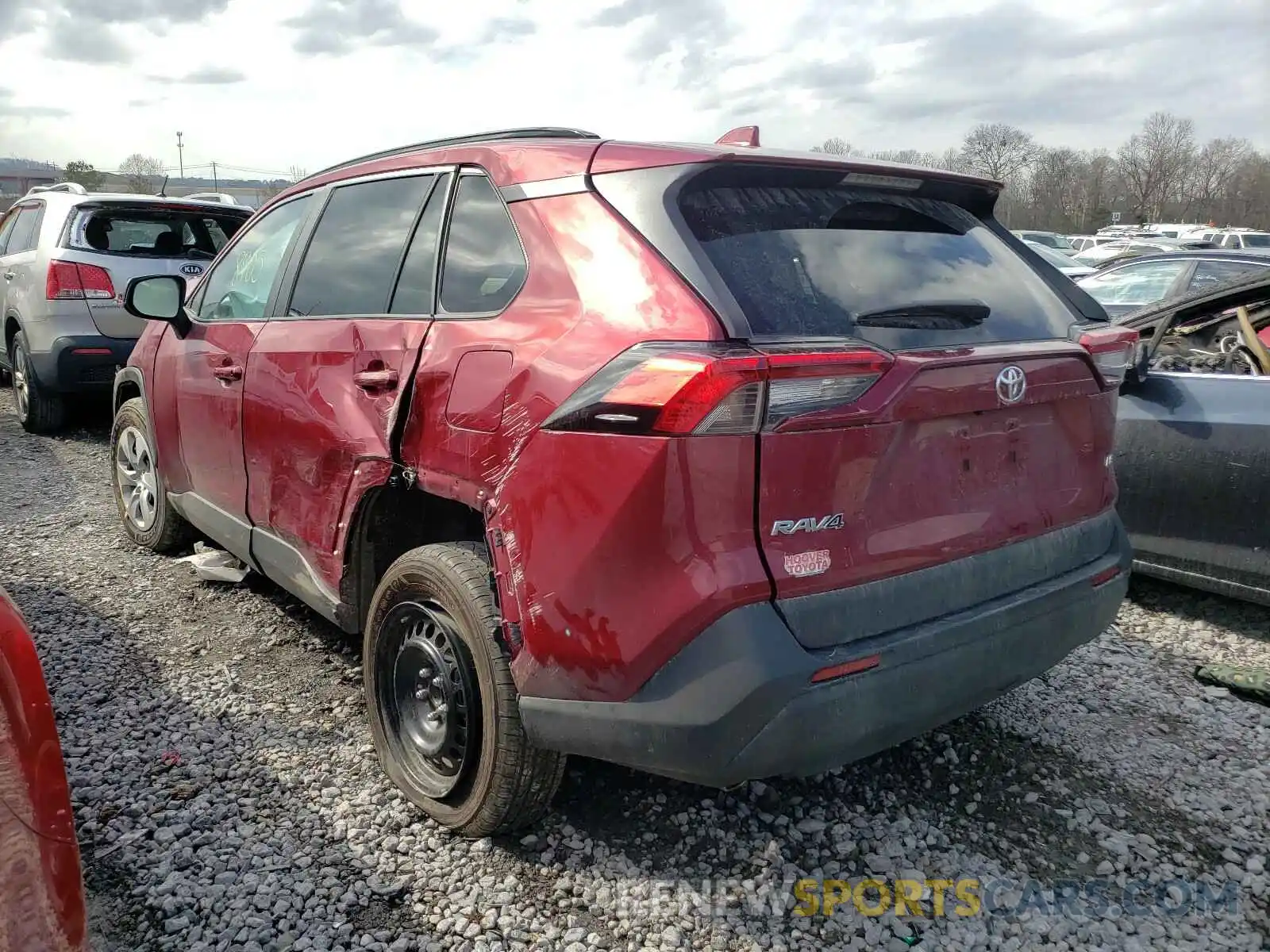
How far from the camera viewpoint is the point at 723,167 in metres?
2.17

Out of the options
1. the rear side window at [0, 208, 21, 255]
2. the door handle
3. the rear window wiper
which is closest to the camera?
the rear window wiper

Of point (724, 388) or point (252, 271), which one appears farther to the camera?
point (252, 271)

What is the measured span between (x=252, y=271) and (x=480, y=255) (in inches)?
68.2

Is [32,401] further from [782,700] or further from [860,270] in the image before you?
[782,700]

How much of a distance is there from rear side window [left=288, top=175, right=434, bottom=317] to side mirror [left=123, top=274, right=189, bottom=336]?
1.01 meters

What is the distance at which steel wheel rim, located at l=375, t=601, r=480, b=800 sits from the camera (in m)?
2.44

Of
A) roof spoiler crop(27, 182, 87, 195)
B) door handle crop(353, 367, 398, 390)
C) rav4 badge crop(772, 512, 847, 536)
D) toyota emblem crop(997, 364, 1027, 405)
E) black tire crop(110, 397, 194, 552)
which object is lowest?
black tire crop(110, 397, 194, 552)

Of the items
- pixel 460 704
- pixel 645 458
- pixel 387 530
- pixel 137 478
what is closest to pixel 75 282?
pixel 137 478

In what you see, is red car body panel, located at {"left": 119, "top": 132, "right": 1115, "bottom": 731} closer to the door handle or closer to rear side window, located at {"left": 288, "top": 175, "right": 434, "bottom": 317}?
the door handle

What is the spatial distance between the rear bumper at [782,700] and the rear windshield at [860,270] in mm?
660

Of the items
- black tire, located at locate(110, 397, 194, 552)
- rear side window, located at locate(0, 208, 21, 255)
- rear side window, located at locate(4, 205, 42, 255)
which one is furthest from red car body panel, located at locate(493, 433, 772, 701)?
rear side window, located at locate(0, 208, 21, 255)

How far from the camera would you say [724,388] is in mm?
1848

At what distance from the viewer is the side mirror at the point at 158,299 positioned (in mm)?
3967

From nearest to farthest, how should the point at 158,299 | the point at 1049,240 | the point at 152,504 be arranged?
1. the point at 158,299
2. the point at 152,504
3. the point at 1049,240
